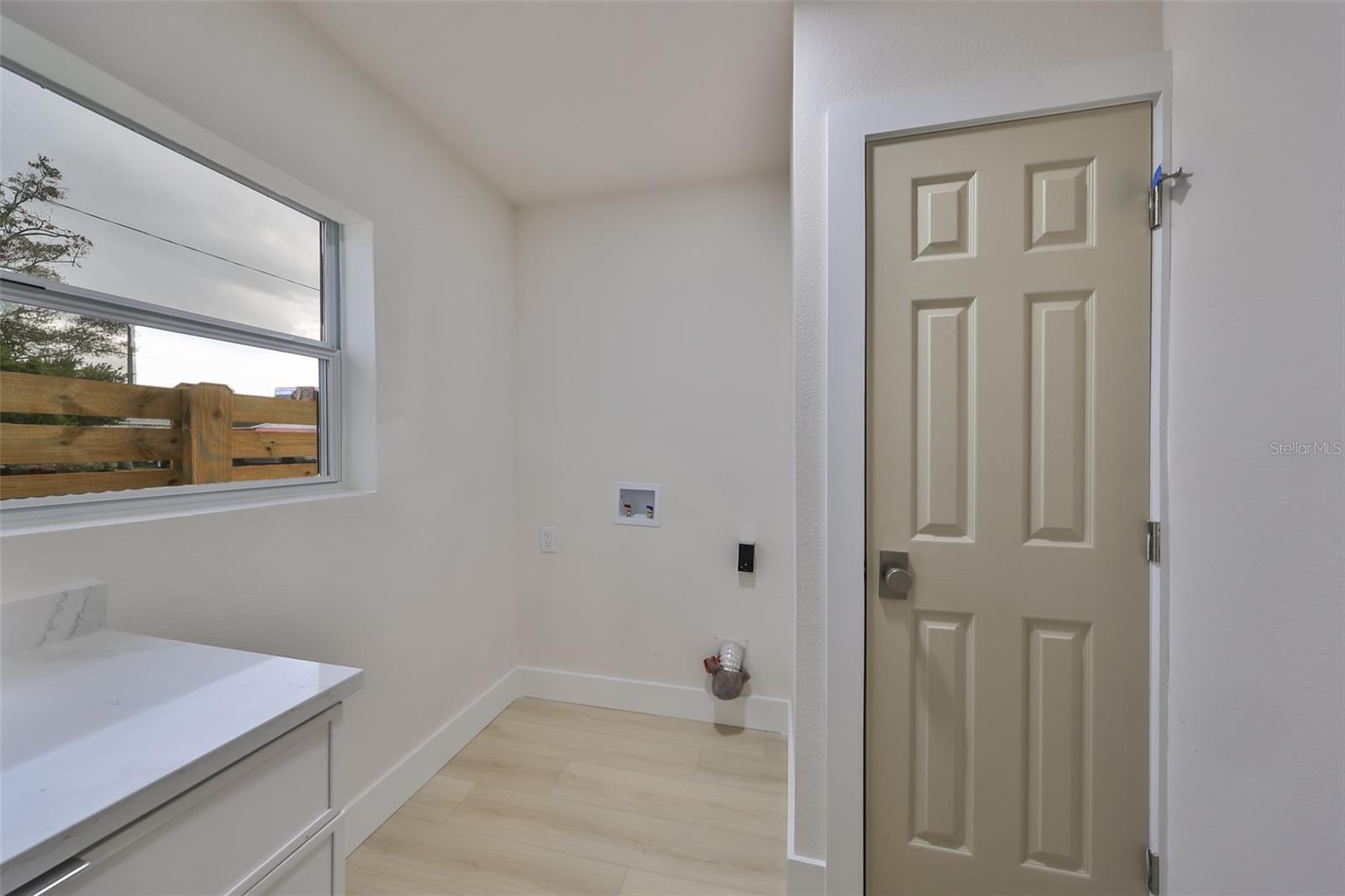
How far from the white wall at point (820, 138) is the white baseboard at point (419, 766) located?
1325 millimetres

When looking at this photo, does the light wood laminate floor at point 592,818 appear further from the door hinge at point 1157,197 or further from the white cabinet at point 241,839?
the door hinge at point 1157,197

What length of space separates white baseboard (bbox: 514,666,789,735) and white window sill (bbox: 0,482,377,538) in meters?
1.38

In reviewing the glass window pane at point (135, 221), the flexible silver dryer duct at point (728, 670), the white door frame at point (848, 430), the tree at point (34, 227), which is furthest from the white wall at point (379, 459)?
the white door frame at point (848, 430)

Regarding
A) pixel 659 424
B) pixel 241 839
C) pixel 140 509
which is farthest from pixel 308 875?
pixel 659 424

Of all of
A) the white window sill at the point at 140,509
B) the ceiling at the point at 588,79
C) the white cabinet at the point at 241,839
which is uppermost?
the ceiling at the point at 588,79

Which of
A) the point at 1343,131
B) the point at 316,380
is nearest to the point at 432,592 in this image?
the point at 316,380

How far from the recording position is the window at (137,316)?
95 cm

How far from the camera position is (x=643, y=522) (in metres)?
2.29

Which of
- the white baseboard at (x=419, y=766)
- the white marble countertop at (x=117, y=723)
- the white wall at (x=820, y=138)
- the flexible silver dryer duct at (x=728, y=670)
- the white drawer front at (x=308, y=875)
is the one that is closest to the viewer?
the white marble countertop at (x=117, y=723)

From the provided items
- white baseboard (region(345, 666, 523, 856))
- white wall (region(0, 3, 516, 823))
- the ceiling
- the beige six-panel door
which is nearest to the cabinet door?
white wall (region(0, 3, 516, 823))

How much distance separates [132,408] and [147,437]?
0.07m

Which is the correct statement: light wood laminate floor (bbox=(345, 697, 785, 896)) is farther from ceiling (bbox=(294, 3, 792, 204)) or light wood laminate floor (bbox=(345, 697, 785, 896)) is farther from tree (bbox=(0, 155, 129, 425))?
ceiling (bbox=(294, 3, 792, 204))

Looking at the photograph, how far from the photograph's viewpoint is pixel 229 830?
24.4 inches

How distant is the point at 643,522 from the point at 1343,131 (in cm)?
209
